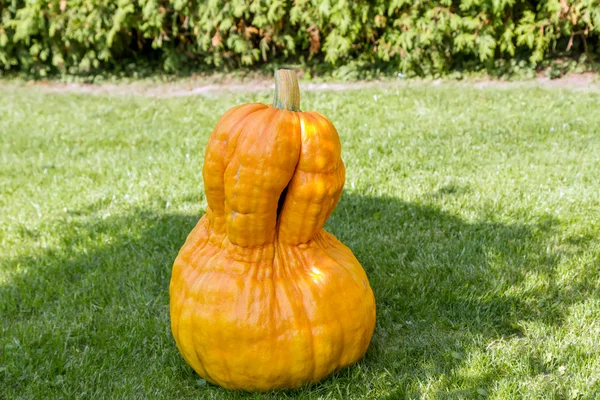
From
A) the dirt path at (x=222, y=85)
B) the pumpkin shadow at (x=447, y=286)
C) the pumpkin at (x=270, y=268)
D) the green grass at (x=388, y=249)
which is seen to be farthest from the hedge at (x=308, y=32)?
the pumpkin at (x=270, y=268)

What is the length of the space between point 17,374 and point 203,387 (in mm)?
917

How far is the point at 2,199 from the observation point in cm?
545

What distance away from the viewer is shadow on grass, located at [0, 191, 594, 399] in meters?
2.97

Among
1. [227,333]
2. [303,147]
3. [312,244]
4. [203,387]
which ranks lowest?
[203,387]

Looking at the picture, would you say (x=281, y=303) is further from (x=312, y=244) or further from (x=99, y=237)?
(x=99, y=237)

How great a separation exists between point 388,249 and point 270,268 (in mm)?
1555

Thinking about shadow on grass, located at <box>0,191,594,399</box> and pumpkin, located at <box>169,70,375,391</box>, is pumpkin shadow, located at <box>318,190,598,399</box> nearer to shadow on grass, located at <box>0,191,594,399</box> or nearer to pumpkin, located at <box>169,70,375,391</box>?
shadow on grass, located at <box>0,191,594,399</box>

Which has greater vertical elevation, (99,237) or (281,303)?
(281,303)

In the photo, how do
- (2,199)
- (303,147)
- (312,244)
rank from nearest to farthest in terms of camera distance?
(303,147) → (312,244) → (2,199)

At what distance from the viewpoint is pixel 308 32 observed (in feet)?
32.5

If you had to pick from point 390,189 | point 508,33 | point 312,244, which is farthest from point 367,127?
point 312,244

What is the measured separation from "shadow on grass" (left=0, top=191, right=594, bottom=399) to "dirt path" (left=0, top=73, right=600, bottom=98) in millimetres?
4948

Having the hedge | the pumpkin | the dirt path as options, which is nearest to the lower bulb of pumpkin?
the pumpkin

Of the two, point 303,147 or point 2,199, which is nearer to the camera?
point 303,147
